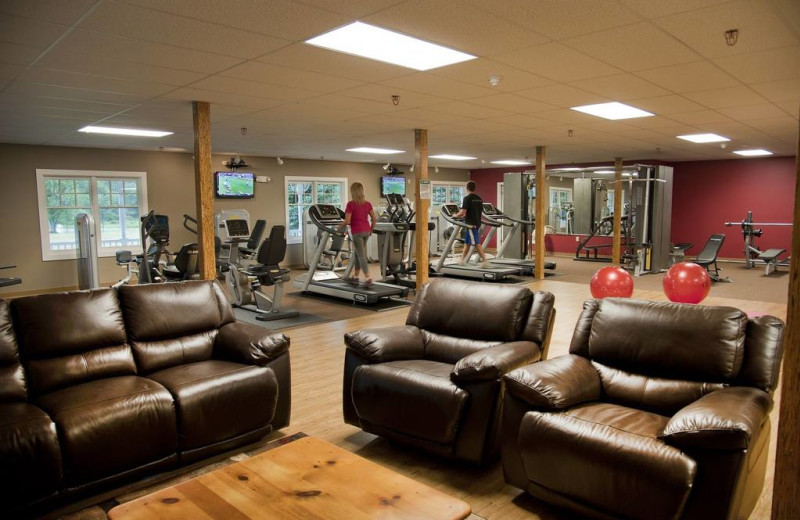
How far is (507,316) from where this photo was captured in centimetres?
316

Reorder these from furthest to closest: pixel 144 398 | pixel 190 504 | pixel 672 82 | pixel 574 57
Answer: pixel 672 82 → pixel 574 57 → pixel 144 398 → pixel 190 504

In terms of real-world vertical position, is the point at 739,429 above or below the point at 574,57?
below

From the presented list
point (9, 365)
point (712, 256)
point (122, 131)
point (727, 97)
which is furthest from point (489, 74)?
point (712, 256)

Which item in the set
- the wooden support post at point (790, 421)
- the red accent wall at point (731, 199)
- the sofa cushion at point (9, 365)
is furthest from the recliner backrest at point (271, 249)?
the red accent wall at point (731, 199)

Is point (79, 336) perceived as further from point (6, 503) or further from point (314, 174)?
point (314, 174)

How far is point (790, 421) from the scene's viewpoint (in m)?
1.71

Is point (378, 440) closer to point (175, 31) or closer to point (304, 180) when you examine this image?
point (175, 31)

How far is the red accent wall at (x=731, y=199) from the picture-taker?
1202 cm

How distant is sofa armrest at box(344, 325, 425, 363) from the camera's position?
3100mm

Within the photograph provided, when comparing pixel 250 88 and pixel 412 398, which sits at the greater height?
pixel 250 88

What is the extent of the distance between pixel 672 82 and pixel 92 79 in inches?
198

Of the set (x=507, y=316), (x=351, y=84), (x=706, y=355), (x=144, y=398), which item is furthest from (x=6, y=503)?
(x=351, y=84)

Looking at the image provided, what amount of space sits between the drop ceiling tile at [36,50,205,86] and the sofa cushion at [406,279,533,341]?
271 cm

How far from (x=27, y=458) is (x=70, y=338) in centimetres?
83
